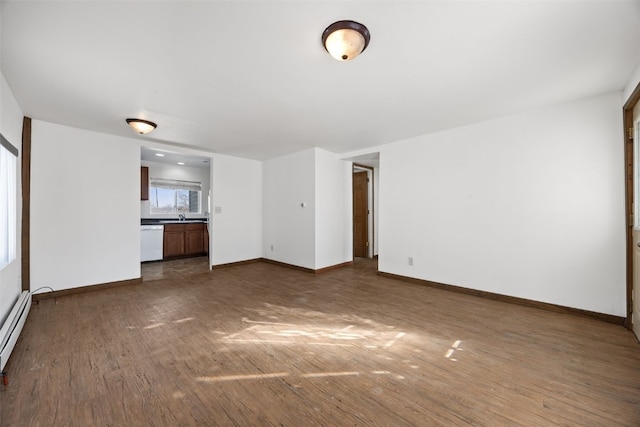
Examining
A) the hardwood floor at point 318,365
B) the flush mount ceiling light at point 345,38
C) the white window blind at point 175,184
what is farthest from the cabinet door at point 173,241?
the flush mount ceiling light at point 345,38

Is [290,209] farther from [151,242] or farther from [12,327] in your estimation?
[12,327]

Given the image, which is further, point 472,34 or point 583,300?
point 583,300

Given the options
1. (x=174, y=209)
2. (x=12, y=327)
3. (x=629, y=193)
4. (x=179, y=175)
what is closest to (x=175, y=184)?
(x=179, y=175)

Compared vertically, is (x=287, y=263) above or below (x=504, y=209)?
below

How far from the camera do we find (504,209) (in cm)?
341

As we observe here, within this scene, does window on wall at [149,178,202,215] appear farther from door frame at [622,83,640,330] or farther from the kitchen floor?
door frame at [622,83,640,330]

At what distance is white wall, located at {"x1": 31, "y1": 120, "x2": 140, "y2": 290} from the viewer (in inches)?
139

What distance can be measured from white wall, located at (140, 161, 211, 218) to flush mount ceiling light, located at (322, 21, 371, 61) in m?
6.39

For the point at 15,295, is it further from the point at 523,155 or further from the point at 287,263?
the point at 523,155

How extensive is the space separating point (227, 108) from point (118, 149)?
2386 millimetres

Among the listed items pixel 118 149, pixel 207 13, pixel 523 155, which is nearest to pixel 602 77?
pixel 523 155

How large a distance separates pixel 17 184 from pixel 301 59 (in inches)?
146

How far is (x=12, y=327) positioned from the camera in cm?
229

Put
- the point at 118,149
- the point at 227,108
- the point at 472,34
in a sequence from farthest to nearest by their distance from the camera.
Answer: the point at 118,149, the point at 227,108, the point at 472,34
